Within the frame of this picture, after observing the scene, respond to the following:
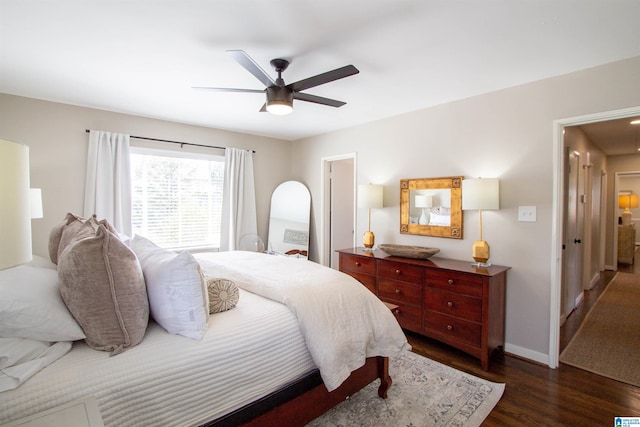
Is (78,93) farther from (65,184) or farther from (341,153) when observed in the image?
(341,153)

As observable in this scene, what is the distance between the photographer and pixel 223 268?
2428 millimetres

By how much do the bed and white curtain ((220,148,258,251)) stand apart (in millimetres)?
2354

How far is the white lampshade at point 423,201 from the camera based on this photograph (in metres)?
3.47

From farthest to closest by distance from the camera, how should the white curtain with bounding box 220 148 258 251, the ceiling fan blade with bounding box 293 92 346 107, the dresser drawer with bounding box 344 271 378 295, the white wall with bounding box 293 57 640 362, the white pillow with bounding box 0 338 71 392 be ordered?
1. the white curtain with bounding box 220 148 258 251
2. the dresser drawer with bounding box 344 271 378 295
3. the white wall with bounding box 293 57 640 362
4. the ceiling fan blade with bounding box 293 92 346 107
5. the white pillow with bounding box 0 338 71 392

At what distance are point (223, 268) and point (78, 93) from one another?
96.7 inches

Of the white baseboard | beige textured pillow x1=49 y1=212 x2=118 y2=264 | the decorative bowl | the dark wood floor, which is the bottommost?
the dark wood floor

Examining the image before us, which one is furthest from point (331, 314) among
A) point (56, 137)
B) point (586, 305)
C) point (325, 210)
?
point (586, 305)

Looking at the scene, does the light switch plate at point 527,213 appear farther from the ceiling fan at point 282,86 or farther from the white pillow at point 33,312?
the white pillow at point 33,312

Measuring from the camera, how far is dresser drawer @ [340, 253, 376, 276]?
3477 mm

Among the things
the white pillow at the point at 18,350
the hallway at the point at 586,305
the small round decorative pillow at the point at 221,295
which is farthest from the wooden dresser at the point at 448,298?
the white pillow at the point at 18,350

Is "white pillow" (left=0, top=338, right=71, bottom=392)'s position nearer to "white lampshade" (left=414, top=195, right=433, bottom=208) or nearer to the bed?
the bed

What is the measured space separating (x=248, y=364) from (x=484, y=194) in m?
2.48

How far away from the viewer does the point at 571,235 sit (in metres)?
3.65

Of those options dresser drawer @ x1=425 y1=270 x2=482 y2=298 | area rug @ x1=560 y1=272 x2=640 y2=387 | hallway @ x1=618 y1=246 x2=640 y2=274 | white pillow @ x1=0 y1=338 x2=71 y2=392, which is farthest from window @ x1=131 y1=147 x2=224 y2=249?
hallway @ x1=618 y1=246 x2=640 y2=274
